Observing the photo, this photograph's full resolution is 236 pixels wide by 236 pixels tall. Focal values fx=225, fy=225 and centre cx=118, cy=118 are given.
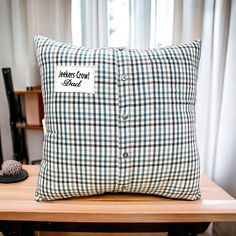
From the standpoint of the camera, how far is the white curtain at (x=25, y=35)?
40.7 inches

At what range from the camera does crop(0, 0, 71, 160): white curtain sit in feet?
3.39

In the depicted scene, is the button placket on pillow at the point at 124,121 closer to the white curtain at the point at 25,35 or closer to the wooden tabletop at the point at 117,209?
the wooden tabletop at the point at 117,209

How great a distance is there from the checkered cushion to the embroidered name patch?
0.04 ft

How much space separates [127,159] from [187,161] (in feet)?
0.52

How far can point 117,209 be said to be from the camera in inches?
22.0

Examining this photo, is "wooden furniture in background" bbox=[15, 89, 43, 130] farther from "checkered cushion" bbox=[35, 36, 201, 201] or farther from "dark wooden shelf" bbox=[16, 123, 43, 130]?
"checkered cushion" bbox=[35, 36, 201, 201]

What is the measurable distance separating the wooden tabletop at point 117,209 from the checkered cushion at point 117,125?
4 cm

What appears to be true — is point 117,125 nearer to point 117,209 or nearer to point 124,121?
point 124,121

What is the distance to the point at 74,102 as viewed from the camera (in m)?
0.55

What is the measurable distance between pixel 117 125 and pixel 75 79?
154mm

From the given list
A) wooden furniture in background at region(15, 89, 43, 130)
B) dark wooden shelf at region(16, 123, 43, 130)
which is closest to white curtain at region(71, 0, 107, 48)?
wooden furniture in background at region(15, 89, 43, 130)

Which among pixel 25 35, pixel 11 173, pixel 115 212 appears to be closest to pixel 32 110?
pixel 25 35

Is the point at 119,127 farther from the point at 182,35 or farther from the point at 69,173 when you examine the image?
the point at 182,35

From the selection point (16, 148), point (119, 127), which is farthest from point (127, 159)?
point (16, 148)
